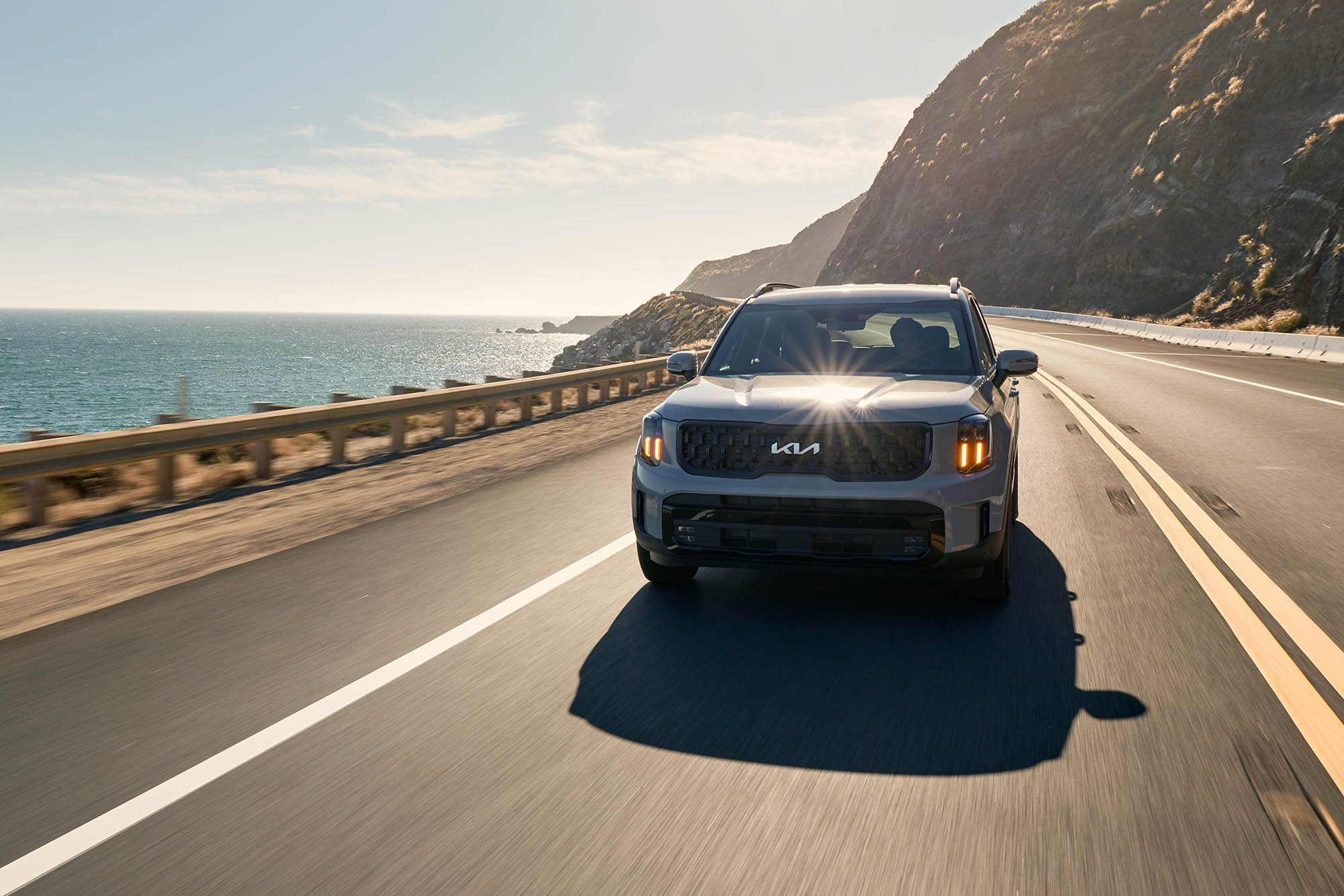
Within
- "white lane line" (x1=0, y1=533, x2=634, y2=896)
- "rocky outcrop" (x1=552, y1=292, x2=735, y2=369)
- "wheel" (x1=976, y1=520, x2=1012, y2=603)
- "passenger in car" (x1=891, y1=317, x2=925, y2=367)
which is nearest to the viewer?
"white lane line" (x1=0, y1=533, x2=634, y2=896)

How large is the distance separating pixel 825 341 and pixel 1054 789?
3.88 m

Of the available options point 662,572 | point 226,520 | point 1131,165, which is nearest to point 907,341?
point 662,572

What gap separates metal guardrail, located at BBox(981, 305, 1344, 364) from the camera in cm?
2620

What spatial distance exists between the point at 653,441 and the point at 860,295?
2.25 m

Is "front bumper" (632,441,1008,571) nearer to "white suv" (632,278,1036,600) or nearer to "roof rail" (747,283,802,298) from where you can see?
"white suv" (632,278,1036,600)

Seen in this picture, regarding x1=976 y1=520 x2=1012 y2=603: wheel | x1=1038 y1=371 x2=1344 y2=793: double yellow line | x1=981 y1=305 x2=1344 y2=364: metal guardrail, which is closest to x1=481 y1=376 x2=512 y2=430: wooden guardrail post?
x1=1038 y1=371 x2=1344 y2=793: double yellow line

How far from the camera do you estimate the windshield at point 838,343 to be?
21.0ft

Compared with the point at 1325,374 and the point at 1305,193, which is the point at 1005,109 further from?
the point at 1325,374

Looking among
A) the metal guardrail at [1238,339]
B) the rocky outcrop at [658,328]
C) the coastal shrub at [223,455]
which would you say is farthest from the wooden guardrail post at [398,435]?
the rocky outcrop at [658,328]

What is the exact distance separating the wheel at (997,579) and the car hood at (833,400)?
0.73 meters

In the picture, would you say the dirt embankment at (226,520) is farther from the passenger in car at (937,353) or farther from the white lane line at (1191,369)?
the white lane line at (1191,369)

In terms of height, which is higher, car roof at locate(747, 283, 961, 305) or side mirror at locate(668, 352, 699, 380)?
car roof at locate(747, 283, 961, 305)

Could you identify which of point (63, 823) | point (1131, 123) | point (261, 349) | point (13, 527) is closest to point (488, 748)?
point (63, 823)

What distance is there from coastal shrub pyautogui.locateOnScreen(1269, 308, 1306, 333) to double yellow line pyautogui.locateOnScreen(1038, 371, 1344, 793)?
32858mm
